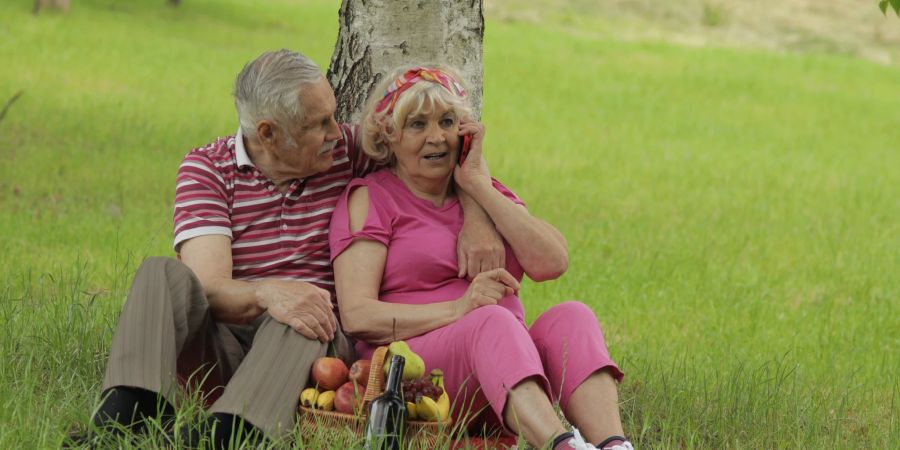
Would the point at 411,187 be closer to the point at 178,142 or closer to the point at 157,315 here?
the point at 157,315

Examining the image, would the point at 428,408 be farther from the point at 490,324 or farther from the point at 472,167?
the point at 472,167

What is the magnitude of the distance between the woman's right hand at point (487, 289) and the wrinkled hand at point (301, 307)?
1.50 ft

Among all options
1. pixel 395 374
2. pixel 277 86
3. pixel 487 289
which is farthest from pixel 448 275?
pixel 277 86

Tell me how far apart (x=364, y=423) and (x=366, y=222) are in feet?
2.82

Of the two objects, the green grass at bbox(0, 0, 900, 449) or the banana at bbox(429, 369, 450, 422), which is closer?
the banana at bbox(429, 369, 450, 422)

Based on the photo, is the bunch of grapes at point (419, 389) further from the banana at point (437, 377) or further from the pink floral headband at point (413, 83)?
the pink floral headband at point (413, 83)

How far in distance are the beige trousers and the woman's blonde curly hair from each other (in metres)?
0.81

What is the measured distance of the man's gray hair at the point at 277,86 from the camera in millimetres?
4430

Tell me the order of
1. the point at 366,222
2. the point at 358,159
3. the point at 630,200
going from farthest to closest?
1. the point at 630,200
2. the point at 358,159
3. the point at 366,222

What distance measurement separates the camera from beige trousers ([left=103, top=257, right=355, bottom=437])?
399cm

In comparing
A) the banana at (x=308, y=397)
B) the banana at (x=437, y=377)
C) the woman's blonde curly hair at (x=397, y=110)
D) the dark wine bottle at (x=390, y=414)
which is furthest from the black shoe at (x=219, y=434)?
the woman's blonde curly hair at (x=397, y=110)

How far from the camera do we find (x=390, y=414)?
3863mm

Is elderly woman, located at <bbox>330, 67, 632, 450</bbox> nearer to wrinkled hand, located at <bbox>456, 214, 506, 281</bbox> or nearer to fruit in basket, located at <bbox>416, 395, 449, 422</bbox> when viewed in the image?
wrinkled hand, located at <bbox>456, 214, 506, 281</bbox>

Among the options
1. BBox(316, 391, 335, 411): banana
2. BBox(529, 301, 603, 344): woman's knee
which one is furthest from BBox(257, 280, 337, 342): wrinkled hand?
BBox(529, 301, 603, 344): woman's knee
